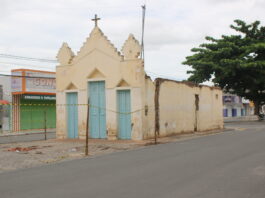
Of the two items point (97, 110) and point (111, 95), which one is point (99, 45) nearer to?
point (111, 95)

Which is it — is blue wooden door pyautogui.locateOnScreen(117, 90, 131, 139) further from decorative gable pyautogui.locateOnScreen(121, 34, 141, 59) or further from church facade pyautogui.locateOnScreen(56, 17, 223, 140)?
decorative gable pyautogui.locateOnScreen(121, 34, 141, 59)

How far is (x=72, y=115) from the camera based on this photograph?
21938 mm

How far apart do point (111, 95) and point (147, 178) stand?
11.8 meters

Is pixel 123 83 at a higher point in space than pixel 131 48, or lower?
lower

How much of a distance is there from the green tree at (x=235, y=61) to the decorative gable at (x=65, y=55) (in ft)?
69.2

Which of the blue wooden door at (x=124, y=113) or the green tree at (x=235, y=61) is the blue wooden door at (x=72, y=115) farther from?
the green tree at (x=235, y=61)

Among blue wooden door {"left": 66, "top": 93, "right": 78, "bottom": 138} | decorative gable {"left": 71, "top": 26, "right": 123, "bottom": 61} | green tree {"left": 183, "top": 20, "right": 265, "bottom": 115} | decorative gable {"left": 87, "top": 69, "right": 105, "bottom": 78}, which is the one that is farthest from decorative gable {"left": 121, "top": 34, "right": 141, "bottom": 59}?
green tree {"left": 183, "top": 20, "right": 265, "bottom": 115}

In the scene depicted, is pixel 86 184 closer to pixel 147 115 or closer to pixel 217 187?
pixel 217 187

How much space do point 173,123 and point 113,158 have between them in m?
10.6

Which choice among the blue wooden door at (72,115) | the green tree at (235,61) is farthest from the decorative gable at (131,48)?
the green tree at (235,61)

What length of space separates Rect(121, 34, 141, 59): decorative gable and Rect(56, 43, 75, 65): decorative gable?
11.8 ft

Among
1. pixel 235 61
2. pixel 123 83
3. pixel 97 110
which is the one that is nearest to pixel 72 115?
pixel 97 110

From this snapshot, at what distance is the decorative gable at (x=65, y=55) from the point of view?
2188cm

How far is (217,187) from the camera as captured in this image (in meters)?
7.57
